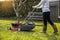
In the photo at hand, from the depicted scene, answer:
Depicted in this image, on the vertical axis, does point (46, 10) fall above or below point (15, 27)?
above

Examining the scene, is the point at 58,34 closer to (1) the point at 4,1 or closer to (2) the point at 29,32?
(2) the point at 29,32

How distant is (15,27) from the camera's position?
9.78 metres

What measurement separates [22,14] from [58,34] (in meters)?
6.77

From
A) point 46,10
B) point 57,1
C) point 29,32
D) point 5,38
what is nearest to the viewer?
point 5,38

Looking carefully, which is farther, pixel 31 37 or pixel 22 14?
pixel 22 14

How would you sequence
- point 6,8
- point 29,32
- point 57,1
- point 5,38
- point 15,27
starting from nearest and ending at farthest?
point 5,38
point 29,32
point 15,27
point 57,1
point 6,8

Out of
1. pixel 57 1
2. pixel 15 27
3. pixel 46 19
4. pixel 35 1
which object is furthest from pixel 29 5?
pixel 46 19

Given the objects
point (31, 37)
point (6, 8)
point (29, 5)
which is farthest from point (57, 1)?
point (31, 37)

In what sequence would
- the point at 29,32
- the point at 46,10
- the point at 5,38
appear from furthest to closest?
the point at 29,32 → the point at 46,10 → the point at 5,38

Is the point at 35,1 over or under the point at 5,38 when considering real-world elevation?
over

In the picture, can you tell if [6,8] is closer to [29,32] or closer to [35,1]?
[35,1]

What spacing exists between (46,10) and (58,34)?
1.00m

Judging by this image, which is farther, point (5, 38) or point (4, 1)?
point (4, 1)

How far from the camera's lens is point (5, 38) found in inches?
313
